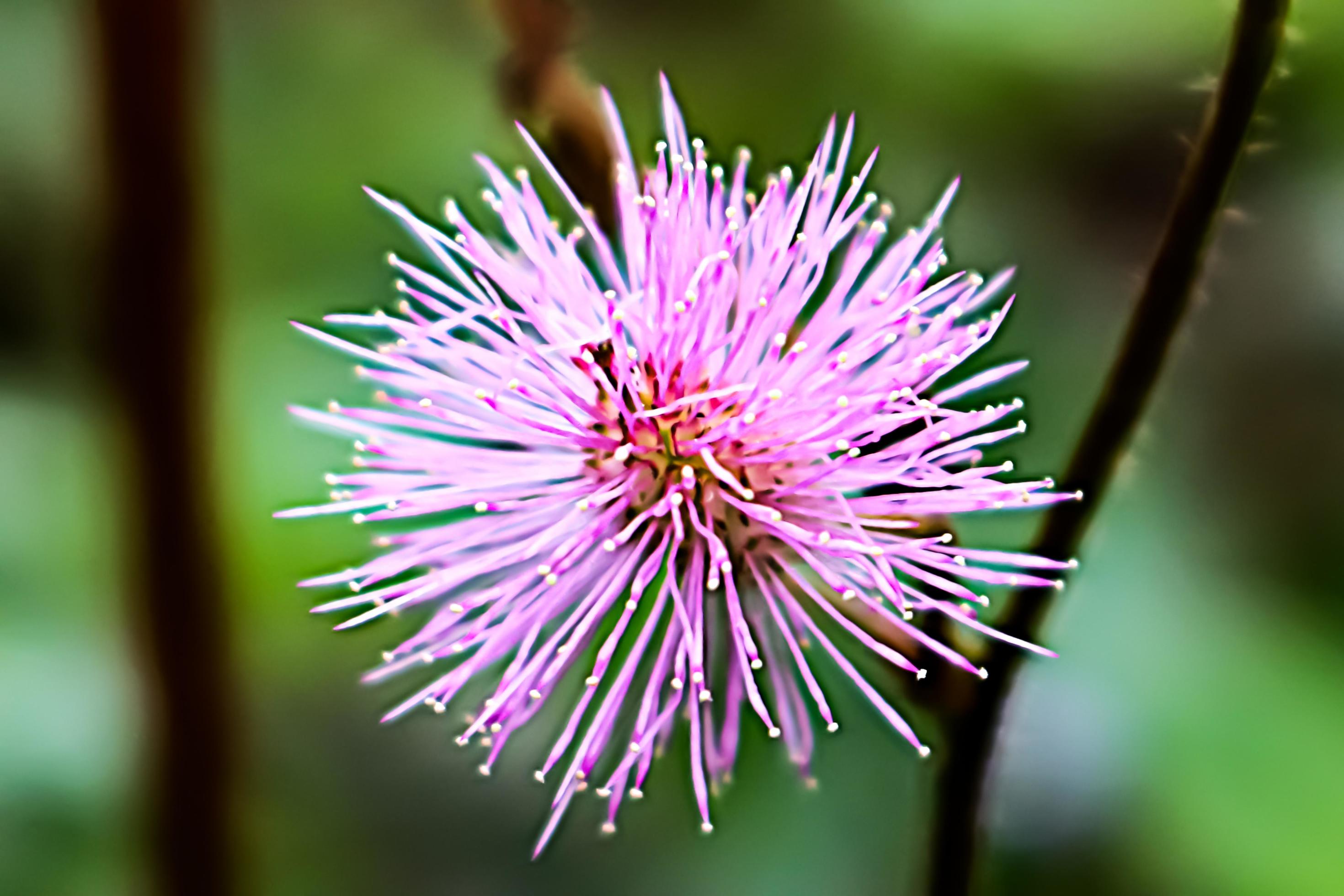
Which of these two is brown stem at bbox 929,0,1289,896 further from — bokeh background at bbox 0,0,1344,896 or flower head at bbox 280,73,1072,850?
bokeh background at bbox 0,0,1344,896

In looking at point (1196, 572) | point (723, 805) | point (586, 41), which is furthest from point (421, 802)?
point (586, 41)

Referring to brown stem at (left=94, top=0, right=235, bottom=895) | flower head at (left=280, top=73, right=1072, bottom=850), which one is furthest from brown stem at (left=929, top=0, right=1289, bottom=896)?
brown stem at (left=94, top=0, right=235, bottom=895)

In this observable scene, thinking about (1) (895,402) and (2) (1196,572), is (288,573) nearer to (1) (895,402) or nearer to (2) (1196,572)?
(1) (895,402)

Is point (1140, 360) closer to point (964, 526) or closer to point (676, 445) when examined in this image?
point (676, 445)

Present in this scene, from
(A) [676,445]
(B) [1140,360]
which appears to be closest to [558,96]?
(A) [676,445]

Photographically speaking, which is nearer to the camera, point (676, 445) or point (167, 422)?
point (676, 445)

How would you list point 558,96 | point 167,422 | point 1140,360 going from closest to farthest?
point 1140,360 → point 558,96 → point 167,422
